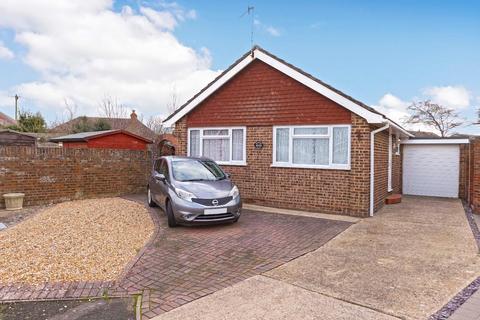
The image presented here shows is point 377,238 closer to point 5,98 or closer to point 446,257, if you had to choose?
point 446,257

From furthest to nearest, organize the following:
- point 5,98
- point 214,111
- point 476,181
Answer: point 5,98
point 214,111
point 476,181

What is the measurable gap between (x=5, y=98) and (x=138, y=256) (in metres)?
41.2

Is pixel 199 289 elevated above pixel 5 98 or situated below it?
below

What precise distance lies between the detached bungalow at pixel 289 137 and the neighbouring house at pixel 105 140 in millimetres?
4669

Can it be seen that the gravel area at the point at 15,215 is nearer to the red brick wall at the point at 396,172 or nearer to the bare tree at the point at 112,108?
the red brick wall at the point at 396,172

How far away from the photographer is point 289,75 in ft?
30.9

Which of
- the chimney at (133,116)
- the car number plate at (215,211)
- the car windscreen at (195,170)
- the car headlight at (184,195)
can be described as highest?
the chimney at (133,116)

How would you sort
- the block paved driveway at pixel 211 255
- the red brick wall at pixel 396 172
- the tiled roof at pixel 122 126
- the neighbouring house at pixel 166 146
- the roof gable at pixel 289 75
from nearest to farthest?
the block paved driveway at pixel 211 255, the roof gable at pixel 289 75, the red brick wall at pixel 396 172, the neighbouring house at pixel 166 146, the tiled roof at pixel 122 126

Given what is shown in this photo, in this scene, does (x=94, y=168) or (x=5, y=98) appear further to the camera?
(x=5, y=98)

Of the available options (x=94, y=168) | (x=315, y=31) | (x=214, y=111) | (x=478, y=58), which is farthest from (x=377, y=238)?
(x=478, y=58)

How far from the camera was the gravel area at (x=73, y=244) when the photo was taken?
452cm

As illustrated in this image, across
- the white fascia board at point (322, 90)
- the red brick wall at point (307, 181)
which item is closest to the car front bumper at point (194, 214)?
the red brick wall at point (307, 181)

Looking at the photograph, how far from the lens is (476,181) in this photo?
9117mm

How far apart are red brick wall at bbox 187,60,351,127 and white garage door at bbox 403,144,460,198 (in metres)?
6.78
